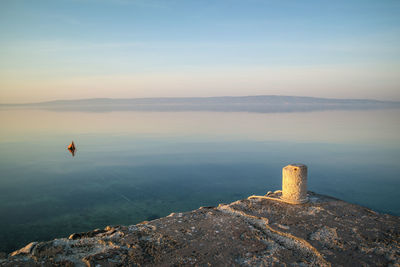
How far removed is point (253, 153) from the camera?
24188 mm

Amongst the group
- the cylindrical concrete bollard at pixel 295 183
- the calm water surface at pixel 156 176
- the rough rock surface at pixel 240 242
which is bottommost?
the calm water surface at pixel 156 176

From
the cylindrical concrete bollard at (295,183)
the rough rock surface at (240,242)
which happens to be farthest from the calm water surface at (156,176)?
the cylindrical concrete bollard at (295,183)

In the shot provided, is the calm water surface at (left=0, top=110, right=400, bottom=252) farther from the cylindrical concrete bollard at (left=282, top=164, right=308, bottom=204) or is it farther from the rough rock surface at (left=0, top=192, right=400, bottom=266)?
the cylindrical concrete bollard at (left=282, top=164, right=308, bottom=204)

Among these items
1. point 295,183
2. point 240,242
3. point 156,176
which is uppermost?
point 295,183

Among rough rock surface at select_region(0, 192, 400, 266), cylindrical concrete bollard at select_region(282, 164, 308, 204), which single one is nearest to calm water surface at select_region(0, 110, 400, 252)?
rough rock surface at select_region(0, 192, 400, 266)

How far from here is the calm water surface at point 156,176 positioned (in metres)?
12.4

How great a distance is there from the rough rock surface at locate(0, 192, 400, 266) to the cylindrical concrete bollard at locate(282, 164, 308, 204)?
1.71 ft

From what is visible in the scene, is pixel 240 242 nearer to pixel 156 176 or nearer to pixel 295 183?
pixel 295 183

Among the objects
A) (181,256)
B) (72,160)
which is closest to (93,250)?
(181,256)

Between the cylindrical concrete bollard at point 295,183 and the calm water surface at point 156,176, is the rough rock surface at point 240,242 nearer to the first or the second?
the cylindrical concrete bollard at point 295,183

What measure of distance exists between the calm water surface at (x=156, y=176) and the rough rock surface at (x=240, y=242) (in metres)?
4.34

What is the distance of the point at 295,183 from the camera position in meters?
9.31

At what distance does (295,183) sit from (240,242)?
340 cm

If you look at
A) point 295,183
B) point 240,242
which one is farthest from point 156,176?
point 240,242
